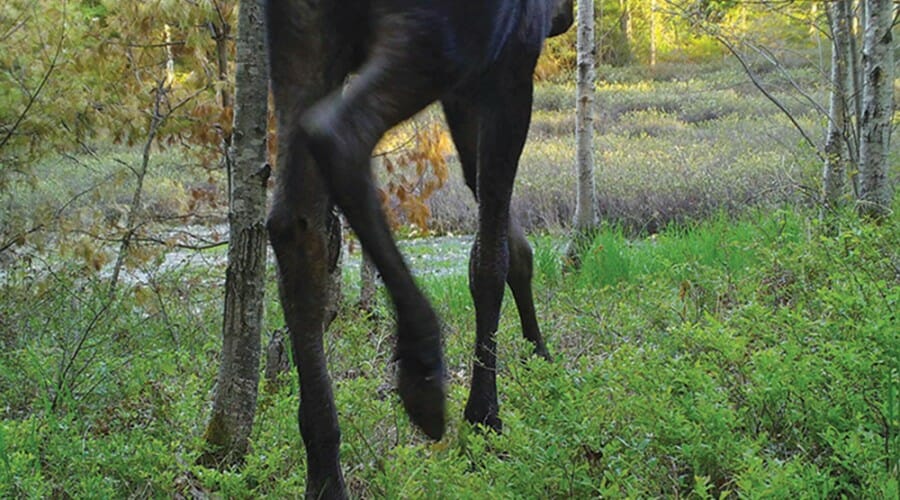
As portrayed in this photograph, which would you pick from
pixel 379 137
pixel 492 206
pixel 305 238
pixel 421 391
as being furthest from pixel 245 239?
pixel 421 391

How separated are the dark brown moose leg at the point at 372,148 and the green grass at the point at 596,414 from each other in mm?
490

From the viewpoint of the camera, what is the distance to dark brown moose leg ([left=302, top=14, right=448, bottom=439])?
205 cm

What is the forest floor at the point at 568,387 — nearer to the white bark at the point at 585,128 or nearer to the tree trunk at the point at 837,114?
the tree trunk at the point at 837,114

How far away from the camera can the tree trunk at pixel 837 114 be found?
6.77m

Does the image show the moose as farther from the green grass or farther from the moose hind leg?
the moose hind leg

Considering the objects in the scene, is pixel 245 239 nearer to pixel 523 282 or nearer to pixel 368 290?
pixel 523 282

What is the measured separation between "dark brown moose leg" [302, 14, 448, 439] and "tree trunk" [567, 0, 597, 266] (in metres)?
5.47

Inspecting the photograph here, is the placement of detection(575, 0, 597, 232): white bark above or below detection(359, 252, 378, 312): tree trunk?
above

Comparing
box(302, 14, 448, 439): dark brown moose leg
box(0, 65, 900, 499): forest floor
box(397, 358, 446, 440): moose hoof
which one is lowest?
box(0, 65, 900, 499): forest floor

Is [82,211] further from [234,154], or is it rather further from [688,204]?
[688,204]

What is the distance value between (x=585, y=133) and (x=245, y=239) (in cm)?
510

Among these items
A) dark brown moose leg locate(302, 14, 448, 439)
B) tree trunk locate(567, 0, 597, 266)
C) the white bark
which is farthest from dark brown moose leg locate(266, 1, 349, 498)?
the white bark


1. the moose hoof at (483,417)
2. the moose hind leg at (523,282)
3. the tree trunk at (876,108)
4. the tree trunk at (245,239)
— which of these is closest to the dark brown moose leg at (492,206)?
the moose hoof at (483,417)

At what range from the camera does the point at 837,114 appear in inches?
288
